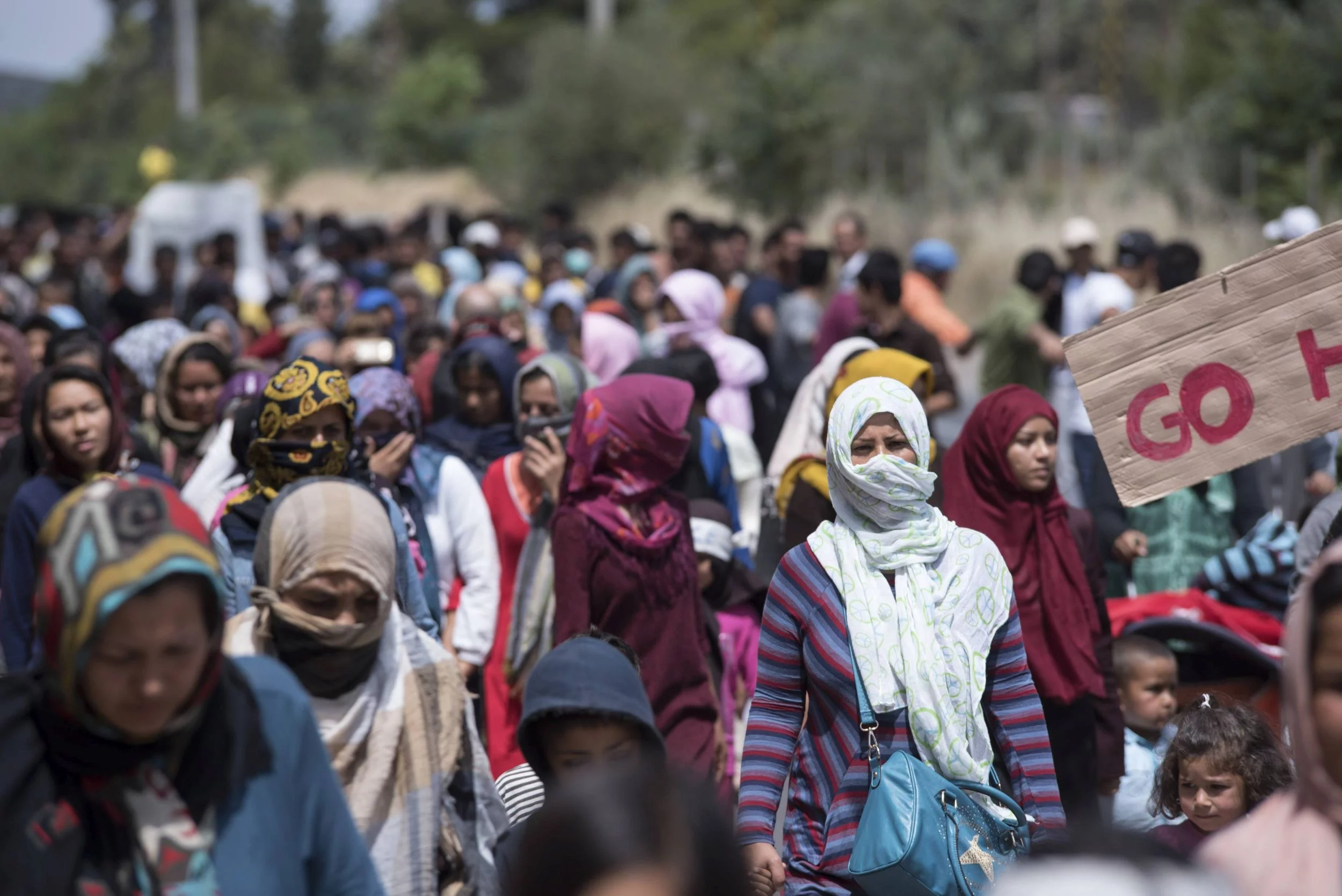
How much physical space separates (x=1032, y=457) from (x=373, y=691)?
7.72 feet

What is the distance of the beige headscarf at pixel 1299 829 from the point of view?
6.98ft

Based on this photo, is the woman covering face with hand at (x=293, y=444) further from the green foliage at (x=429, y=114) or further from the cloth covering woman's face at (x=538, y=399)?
the green foliage at (x=429, y=114)

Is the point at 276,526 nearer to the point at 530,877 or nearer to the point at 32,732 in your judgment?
the point at 32,732

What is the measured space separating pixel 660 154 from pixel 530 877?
32761 mm

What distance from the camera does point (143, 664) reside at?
2.31 meters

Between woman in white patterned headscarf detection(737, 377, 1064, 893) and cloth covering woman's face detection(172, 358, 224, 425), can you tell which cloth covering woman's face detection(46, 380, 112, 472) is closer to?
cloth covering woman's face detection(172, 358, 224, 425)

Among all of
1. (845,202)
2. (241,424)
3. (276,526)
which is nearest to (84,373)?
(241,424)

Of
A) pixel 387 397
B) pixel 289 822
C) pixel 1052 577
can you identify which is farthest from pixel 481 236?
pixel 289 822

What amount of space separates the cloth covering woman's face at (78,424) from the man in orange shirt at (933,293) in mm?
5516

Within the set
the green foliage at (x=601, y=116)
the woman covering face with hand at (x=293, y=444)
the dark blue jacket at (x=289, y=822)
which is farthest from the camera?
the green foliage at (x=601, y=116)

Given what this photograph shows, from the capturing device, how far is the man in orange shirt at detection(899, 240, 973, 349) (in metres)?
9.95

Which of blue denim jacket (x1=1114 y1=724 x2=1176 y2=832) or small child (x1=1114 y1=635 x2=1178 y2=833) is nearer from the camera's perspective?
blue denim jacket (x1=1114 y1=724 x2=1176 y2=832)

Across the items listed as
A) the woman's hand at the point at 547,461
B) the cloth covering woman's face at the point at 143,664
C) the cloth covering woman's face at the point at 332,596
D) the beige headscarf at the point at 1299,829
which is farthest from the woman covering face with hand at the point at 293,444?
the beige headscarf at the point at 1299,829

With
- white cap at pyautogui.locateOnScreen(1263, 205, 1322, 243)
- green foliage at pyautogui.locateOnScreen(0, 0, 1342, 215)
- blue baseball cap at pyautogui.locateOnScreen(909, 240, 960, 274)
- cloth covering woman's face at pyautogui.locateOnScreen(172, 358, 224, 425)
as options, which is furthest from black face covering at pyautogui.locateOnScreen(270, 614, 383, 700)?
green foliage at pyautogui.locateOnScreen(0, 0, 1342, 215)
